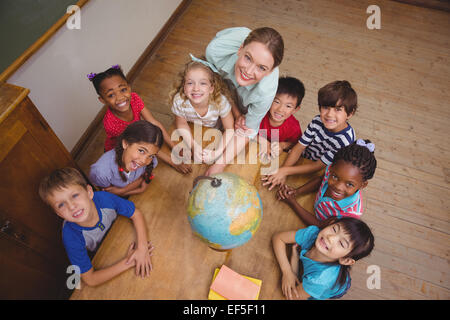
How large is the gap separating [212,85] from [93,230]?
1176 mm

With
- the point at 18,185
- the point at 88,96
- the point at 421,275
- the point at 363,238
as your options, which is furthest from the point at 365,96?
the point at 18,185

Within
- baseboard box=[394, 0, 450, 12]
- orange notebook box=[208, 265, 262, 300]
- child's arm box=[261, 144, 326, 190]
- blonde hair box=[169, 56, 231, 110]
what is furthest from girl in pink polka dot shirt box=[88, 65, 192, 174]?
baseboard box=[394, 0, 450, 12]

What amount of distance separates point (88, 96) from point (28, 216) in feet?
5.27

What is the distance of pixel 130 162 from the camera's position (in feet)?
5.39

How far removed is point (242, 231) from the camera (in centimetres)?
115

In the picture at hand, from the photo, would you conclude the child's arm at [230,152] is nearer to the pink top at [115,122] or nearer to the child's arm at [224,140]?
the child's arm at [224,140]

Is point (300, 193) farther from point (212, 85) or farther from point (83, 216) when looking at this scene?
point (83, 216)

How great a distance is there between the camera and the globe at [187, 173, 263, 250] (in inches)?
43.5

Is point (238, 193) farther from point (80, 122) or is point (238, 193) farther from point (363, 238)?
point (80, 122)

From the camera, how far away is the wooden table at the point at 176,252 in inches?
53.0

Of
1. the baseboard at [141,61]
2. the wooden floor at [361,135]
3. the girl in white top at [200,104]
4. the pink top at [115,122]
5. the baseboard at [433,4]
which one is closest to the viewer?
the wooden floor at [361,135]

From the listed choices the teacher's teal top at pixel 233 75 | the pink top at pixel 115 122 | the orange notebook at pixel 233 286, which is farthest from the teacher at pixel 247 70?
the pink top at pixel 115 122

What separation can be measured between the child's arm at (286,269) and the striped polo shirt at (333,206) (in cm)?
31

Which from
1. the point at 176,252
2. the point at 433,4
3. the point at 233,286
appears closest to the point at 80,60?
the point at 176,252
